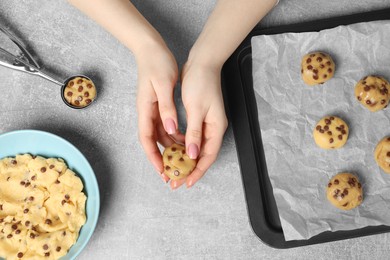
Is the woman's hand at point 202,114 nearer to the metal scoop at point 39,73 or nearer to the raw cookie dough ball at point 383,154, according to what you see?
the metal scoop at point 39,73

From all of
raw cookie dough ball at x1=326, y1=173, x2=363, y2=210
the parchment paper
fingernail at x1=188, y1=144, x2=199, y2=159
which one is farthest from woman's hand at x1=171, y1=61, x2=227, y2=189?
raw cookie dough ball at x1=326, y1=173, x2=363, y2=210

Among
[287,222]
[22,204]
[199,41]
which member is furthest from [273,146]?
[22,204]

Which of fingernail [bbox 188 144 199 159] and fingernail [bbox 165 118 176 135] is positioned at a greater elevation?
fingernail [bbox 165 118 176 135]

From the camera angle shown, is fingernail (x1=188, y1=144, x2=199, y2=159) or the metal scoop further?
the metal scoop

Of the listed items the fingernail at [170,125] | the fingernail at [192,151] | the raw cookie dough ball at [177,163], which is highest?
the fingernail at [170,125]

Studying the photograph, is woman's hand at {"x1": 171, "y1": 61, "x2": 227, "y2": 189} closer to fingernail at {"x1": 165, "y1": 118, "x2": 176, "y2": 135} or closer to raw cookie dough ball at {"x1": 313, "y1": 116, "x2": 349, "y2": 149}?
fingernail at {"x1": 165, "y1": 118, "x2": 176, "y2": 135}

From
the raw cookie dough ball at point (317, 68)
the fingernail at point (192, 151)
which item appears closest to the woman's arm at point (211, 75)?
the fingernail at point (192, 151)
